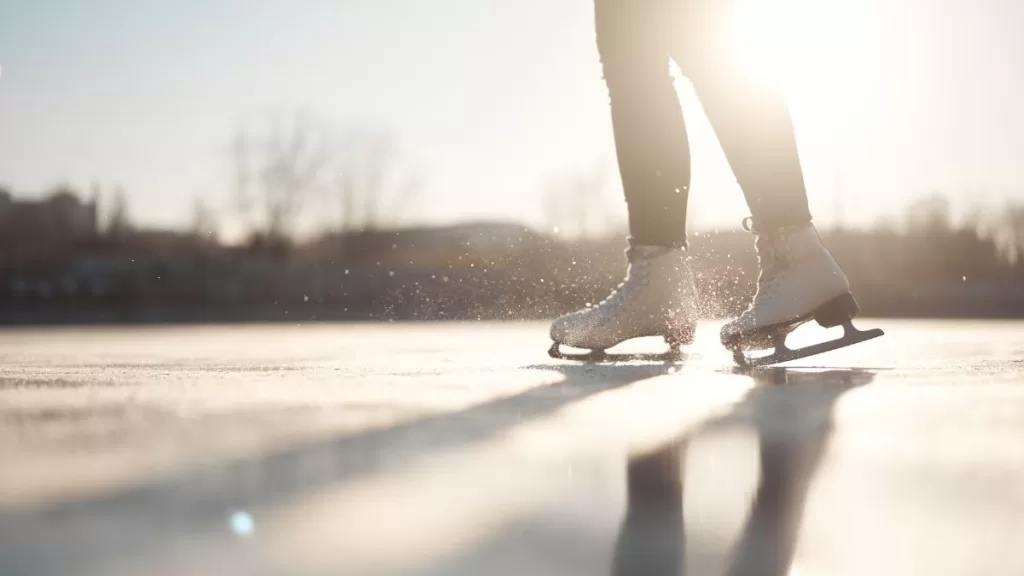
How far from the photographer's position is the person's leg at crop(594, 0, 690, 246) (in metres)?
2.93

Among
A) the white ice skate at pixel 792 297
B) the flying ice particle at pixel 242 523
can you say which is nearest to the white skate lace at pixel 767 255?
the white ice skate at pixel 792 297

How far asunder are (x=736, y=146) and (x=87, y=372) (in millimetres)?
1780

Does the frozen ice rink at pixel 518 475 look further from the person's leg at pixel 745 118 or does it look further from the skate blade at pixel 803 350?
the person's leg at pixel 745 118

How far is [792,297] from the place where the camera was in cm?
277

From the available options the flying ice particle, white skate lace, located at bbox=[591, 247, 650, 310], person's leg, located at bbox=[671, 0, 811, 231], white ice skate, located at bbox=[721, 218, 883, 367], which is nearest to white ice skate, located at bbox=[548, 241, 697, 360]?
white skate lace, located at bbox=[591, 247, 650, 310]

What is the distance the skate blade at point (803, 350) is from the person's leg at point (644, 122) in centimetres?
38

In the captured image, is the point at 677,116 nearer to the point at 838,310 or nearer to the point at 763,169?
the point at 763,169

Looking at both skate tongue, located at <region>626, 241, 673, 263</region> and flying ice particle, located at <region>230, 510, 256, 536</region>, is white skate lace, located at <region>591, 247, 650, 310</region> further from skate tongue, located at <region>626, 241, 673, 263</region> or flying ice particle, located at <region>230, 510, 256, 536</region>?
flying ice particle, located at <region>230, 510, 256, 536</region>

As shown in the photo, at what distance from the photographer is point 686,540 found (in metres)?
0.93

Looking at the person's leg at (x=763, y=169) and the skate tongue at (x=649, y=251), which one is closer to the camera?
the person's leg at (x=763, y=169)

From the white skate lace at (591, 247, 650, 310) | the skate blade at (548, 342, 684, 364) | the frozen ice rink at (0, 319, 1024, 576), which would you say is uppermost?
the white skate lace at (591, 247, 650, 310)

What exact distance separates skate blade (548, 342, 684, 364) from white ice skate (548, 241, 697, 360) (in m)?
0.05

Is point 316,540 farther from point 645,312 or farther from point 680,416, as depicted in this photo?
point 645,312

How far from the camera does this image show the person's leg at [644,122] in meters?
2.93
